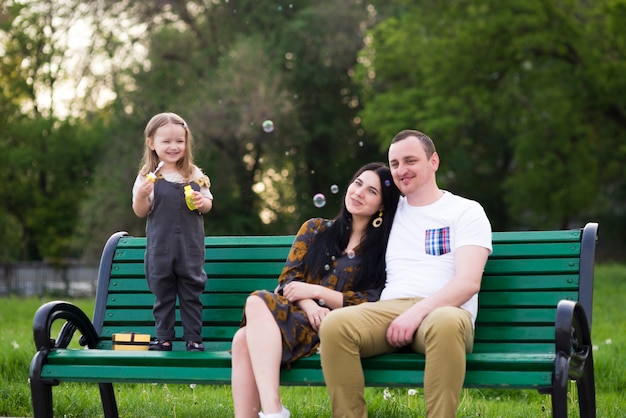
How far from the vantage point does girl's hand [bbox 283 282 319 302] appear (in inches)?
148

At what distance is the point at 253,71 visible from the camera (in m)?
26.4

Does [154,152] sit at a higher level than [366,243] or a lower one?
higher

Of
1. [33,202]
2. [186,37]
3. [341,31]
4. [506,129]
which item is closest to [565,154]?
[506,129]

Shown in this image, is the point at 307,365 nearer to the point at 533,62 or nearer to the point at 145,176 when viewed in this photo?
the point at 145,176

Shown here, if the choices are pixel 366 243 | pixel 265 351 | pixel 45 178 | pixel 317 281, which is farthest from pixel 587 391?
pixel 45 178

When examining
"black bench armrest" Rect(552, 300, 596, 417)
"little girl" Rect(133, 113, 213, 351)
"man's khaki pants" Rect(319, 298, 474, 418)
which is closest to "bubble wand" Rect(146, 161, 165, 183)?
"little girl" Rect(133, 113, 213, 351)

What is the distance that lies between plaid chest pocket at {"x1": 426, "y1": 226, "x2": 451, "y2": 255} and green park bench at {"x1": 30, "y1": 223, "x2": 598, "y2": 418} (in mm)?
394

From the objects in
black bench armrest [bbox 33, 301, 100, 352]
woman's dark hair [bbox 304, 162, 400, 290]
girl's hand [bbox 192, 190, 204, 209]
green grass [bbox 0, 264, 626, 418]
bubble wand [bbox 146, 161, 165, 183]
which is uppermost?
bubble wand [bbox 146, 161, 165, 183]

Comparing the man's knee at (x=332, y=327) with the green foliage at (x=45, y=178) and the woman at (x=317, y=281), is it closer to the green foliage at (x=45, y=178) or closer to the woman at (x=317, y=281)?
the woman at (x=317, y=281)

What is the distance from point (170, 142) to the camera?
170 inches

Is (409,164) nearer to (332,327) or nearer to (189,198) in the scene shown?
(332,327)

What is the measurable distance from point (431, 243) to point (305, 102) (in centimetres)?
2544

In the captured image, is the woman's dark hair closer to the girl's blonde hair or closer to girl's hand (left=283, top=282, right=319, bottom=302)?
girl's hand (left=283, top=282, right=319, bottom=302)

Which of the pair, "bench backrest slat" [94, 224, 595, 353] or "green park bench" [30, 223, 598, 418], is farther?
"bench backrest slat" [94, 224, 595, 353]
